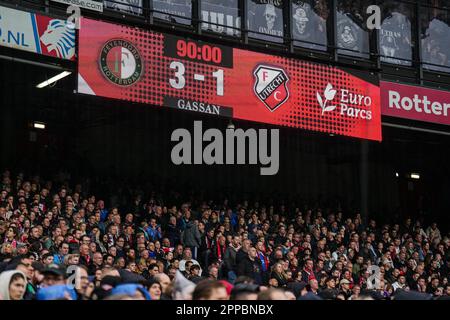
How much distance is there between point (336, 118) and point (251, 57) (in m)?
2.60

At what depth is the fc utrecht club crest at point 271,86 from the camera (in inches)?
808

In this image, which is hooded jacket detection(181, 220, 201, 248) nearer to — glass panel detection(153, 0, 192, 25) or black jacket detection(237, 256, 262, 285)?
black jacket detection(237, 256, 262, 285)

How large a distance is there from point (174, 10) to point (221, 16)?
1206 millimetres

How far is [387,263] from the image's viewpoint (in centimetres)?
2081

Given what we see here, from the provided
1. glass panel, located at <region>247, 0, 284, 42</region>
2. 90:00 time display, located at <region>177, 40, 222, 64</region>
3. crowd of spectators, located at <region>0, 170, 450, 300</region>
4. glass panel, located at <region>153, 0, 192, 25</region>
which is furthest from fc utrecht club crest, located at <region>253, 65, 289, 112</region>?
crowd of spectators, located at <region>0, 170, 450, 300</region>

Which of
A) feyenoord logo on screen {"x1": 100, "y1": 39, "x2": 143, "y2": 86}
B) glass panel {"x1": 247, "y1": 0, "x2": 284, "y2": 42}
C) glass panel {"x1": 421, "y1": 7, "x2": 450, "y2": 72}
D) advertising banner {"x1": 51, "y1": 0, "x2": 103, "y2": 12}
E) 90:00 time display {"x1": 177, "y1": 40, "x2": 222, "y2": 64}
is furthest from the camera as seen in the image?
glass panel {"x1": 421, "y1": 7, "x2": 450, "y2": 72}

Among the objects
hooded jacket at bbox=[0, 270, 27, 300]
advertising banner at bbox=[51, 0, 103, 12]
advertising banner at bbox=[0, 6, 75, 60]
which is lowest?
hooded jacket at bbox=[0, 270, 27, 300]

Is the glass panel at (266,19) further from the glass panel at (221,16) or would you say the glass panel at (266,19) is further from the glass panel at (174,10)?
the glass panel at (174,10)

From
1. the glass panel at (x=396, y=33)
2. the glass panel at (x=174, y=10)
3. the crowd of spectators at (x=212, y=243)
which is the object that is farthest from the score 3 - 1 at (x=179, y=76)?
the glass panel at (x=396, y=33)

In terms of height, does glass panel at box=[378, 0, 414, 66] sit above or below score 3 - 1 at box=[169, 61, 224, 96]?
above

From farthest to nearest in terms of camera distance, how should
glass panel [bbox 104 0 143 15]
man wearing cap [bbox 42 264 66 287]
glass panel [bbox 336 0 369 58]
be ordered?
glass panel [bbox 336 0 369 58] < glass panel [bbox 104 0 143 15] < man wearing cap [bbox 42 264 66 287]

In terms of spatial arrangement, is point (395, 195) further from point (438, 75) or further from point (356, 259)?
point (356, 259)

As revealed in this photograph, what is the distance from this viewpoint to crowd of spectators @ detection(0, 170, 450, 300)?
15.1 metres
